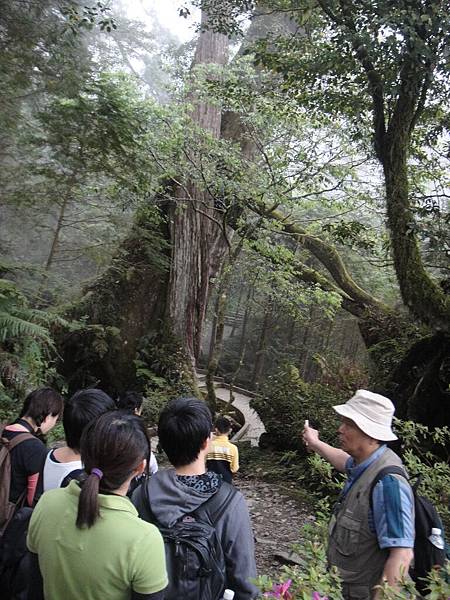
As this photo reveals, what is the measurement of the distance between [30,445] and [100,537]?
123cm

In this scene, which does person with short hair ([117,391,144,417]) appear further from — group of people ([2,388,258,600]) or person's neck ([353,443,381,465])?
person's neck ([353,443,381,465])

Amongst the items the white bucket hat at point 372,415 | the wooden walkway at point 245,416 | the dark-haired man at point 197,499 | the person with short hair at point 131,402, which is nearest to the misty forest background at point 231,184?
the wooden walkway at point 245,416

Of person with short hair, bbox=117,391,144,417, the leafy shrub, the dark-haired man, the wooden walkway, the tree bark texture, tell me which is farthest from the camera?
the tree bark texture

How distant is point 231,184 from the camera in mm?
7926

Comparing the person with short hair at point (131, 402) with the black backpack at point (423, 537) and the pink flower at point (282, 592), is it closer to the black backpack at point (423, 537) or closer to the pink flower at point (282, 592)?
the black backpack at point (423, 537)

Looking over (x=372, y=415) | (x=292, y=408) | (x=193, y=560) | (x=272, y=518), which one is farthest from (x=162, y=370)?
(x=193, y=560)

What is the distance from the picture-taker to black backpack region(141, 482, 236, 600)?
163cm

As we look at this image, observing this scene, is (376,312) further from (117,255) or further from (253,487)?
(117,255)

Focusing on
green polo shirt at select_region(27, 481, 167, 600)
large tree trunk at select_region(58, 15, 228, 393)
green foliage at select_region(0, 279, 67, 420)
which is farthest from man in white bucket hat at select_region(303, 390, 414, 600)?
large tree trunk at select_region(58, 15, 228, 393)

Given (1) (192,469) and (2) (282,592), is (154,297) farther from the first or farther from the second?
(2) (282,592)

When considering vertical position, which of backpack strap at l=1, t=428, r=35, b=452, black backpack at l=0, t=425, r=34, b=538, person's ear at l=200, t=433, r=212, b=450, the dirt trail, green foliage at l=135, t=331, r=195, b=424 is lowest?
the dirt trail

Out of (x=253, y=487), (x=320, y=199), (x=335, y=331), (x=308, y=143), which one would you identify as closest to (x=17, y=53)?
(x=308, y=143)

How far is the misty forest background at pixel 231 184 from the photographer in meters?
5.77

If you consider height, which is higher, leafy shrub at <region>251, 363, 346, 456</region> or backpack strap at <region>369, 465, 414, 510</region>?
backpack strap at <region>369, 465, 414, 510</region>
